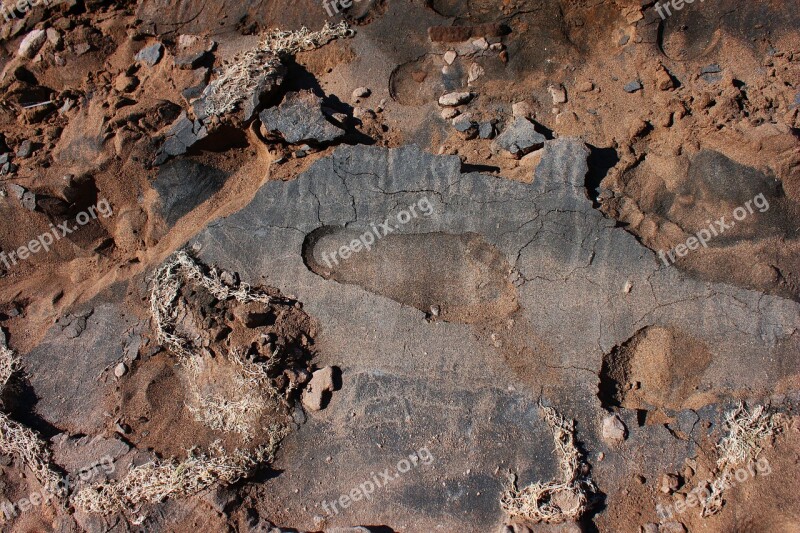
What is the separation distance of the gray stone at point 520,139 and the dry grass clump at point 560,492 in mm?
1903

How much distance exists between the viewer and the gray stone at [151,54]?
17.0ft

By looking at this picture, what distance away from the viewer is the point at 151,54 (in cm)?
520

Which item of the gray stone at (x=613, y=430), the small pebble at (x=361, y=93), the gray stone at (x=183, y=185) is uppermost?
the small pebble at (x=361, y=93)

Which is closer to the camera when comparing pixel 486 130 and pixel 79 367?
pixel 79 367

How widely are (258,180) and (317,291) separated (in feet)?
3.73

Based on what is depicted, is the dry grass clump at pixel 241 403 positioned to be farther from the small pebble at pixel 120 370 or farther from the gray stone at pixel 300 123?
the gray stone at pixel 300 123

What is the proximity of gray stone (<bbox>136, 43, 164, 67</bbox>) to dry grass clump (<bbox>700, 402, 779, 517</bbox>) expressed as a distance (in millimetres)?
5395

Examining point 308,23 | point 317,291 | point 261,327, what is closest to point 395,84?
point 308,23

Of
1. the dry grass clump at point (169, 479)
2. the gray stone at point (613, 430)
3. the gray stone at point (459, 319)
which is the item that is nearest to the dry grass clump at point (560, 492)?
the gray stone at point (459, 319)

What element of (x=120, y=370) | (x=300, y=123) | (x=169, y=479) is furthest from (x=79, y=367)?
(x=300, y=123)

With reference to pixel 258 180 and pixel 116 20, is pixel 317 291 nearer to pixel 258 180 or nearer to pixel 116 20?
pixel 258 180

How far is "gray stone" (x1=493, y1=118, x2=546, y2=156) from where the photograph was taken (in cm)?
402

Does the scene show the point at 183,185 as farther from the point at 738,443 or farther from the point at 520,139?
the point at 738,443

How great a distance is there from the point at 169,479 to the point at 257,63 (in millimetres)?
3138
